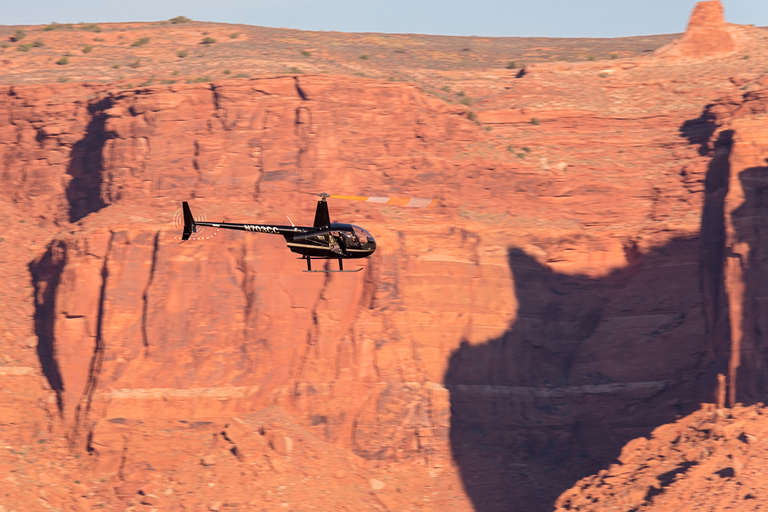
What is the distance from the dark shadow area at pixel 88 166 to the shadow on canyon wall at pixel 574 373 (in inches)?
953

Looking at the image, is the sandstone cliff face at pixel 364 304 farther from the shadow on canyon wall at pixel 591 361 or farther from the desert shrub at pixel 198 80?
the desert shrub at pixel 198 80

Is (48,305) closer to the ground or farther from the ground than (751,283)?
closer to the ground

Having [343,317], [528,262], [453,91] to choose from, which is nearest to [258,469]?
[343,317]

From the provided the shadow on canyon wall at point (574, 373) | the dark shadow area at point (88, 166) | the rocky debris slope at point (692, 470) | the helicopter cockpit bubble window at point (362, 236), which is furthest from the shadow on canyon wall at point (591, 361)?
the dark shadow area at point (88, 166)

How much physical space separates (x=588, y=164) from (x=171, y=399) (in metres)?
27.8

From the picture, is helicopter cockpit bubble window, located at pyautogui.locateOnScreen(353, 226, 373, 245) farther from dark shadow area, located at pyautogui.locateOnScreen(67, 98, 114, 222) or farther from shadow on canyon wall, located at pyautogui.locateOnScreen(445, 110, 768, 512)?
dark shadow area, located at pyautogui.locateOnScreen(67, 98, 114, 222)

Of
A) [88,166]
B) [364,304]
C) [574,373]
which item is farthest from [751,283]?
[88,166]

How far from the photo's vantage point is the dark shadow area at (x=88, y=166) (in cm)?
6247

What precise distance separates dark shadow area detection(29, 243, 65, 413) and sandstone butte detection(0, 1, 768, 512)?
165 millimetres

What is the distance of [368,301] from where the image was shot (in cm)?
5650

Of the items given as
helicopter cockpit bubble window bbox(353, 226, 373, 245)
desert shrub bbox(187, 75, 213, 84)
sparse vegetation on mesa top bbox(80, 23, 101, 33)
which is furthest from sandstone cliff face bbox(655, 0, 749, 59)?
helicopter cockpit bubble window bbox(353, 226, 373, 245)

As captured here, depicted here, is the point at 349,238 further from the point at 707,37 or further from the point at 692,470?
the point at 707,37

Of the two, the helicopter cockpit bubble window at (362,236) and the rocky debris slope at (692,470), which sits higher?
the helicopter cockpit bubble window at (362,236)

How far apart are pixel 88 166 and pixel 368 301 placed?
19894mm
